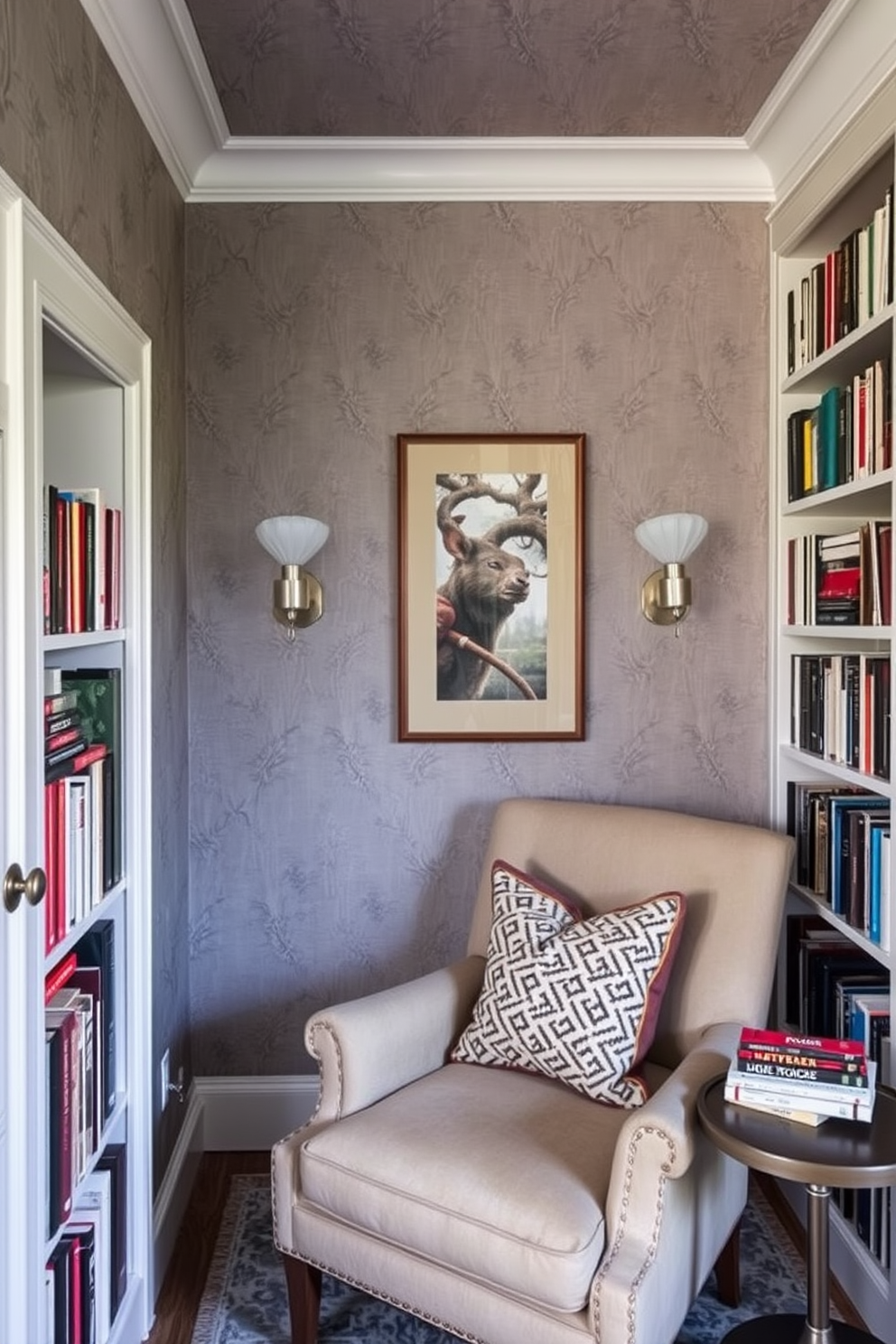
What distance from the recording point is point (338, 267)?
263 cm

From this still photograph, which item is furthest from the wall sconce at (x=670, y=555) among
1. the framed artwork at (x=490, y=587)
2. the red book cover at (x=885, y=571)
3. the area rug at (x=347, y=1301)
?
the area rug at (x=347, y=1301)

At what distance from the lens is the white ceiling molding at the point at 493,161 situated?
2273 millimetres

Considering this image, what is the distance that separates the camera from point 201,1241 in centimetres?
232

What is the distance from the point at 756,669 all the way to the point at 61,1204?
6.49 feet

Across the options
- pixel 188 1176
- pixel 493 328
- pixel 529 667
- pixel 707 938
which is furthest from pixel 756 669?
pixel 188 1176

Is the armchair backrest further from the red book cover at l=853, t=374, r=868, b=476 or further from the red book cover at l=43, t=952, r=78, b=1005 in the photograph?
the red book cover at l=43, t=952, r=78, b=1005

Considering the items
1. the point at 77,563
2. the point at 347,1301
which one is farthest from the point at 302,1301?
the point at 77,563

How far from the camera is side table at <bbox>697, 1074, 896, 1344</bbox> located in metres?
1.54

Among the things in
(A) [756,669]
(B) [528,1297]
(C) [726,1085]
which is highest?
(A) [756,669]

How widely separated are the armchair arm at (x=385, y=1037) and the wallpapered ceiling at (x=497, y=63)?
1956mm

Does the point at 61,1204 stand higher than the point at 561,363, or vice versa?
the point at 561,363

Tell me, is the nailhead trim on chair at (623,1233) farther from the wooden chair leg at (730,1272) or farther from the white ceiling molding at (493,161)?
the white ceiling molding at (493,161)

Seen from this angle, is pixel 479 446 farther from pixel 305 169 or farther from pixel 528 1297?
pixel 528 1297

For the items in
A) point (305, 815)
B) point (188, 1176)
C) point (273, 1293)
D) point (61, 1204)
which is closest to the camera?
point (61, 1204)
